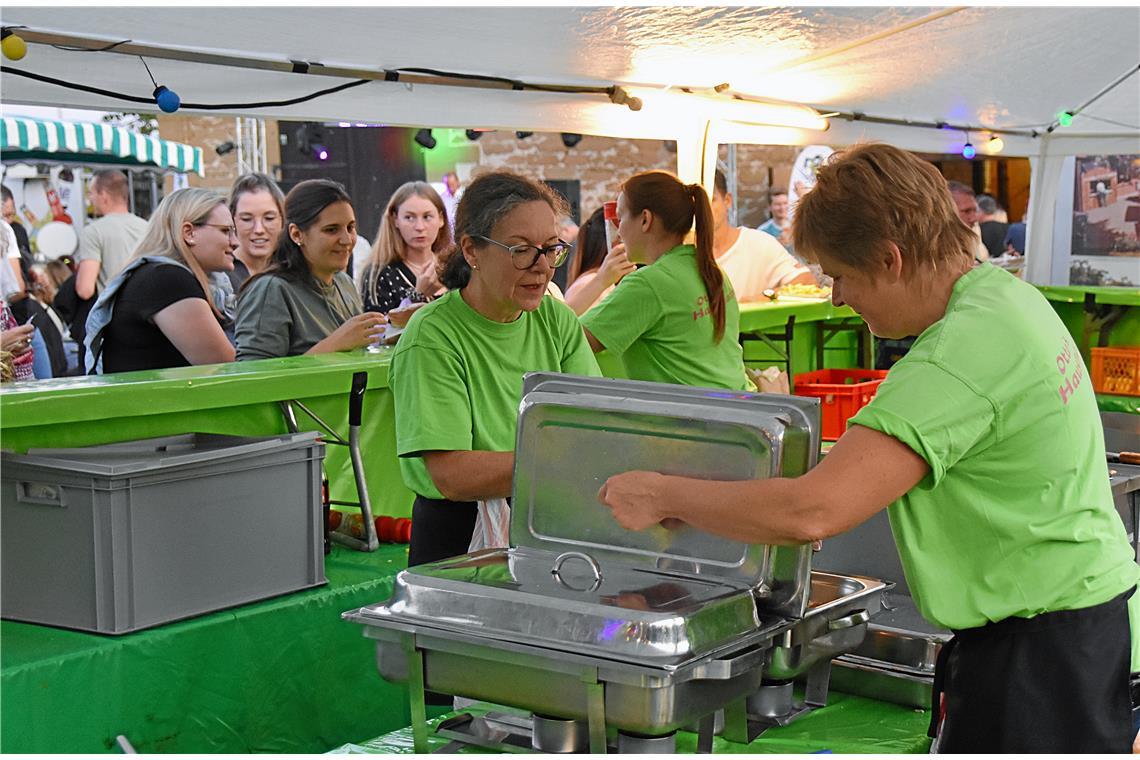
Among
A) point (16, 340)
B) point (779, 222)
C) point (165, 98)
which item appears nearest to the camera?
point (165, 98)

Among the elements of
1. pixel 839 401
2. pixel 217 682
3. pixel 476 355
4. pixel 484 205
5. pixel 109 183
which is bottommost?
pixel 217 682

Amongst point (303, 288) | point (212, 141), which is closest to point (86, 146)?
point (212, 141)

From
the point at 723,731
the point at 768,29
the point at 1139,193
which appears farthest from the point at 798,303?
the point at 723,731

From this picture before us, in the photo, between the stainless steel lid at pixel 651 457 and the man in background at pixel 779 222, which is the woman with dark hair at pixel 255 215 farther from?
the man in background at pixel 779 222

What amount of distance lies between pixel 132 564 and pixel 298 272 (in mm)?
1405

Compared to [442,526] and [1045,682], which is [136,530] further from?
[1045,682]

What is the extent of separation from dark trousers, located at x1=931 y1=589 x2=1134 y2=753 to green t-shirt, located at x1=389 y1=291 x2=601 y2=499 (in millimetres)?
806

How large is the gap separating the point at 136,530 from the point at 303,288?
141 centimetres

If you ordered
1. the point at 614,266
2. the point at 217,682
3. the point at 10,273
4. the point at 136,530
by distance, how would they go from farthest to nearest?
the point at 10,273 < the point at 614,266 < the point at 217,682 < the point at 136,530

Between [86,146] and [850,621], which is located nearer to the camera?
[850,621]

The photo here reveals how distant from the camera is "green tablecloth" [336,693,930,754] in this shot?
5.73ft

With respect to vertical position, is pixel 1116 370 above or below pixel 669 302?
below

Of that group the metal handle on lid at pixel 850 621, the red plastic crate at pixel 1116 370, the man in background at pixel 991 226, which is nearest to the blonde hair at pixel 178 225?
the metal handle on lid at pixel 850 621

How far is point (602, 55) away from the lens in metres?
3.76
